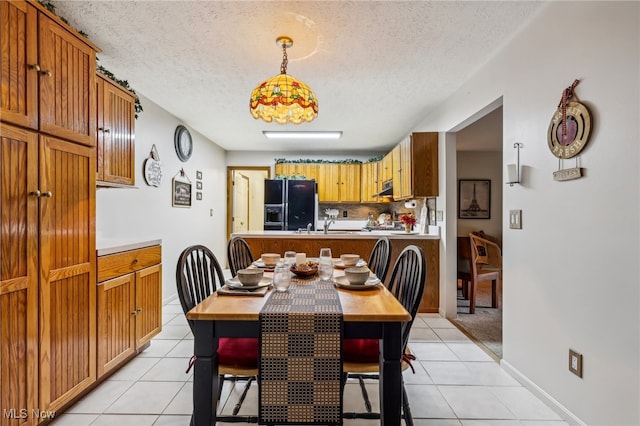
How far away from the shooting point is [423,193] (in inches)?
146

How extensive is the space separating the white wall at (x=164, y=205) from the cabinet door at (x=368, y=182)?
2.68 meters

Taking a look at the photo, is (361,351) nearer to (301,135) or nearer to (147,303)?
(147,303)

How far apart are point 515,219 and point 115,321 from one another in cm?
280

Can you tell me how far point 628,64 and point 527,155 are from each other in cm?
74

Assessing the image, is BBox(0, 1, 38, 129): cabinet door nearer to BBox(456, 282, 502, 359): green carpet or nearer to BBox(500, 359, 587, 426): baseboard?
BBox(500, 359, 587, 426): baseboard

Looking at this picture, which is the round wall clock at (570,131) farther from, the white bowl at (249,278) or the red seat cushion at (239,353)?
the red seat cushion at (239,353)

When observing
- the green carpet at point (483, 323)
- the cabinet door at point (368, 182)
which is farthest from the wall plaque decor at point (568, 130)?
the cabinet door at point (368, 182)

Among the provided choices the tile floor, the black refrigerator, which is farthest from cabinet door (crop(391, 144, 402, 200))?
the tile floor

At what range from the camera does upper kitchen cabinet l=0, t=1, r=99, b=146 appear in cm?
148

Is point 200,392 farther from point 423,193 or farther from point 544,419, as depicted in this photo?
point 423,193

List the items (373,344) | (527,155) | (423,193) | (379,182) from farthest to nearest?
(379,182), (423,193), (527,155), (373,344)

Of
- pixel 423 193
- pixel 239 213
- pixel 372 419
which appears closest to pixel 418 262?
pixel 372 419

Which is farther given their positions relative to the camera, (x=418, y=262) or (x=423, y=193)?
(x=423, y=193)

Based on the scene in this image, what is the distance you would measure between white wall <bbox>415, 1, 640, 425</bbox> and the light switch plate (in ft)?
0.13
